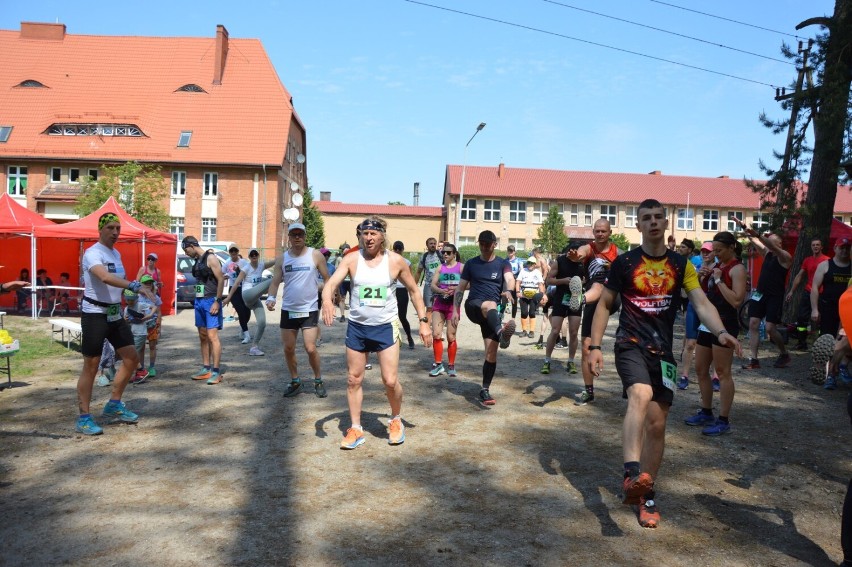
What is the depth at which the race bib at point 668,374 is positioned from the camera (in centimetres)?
448

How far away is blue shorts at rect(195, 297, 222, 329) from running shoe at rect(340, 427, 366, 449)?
3780 millimetres

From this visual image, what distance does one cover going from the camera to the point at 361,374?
20.2ft

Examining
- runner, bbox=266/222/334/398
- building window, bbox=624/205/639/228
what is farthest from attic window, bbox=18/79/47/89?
building window, bbox=624/205/639/228

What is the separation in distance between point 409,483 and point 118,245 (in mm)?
17422

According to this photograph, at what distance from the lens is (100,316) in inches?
253

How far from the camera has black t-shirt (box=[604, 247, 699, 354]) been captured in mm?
4609

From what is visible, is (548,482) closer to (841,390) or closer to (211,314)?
(211,314)

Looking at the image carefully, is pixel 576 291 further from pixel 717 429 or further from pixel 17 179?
pixel 17 179

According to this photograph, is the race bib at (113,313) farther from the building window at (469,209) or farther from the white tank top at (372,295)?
the building window at (469,209)

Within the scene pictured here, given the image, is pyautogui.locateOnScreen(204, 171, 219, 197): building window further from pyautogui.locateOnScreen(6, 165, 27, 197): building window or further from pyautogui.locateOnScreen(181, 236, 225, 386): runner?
pyautogui.locateOnScreen(181, 236, 225, 386): runner

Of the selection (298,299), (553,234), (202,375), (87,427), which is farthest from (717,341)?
(553,234)

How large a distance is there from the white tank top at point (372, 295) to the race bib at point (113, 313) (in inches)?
91.3

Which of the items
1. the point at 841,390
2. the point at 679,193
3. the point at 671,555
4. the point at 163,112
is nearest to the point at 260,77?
the point at 163,112

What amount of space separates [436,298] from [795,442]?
5.08 m
